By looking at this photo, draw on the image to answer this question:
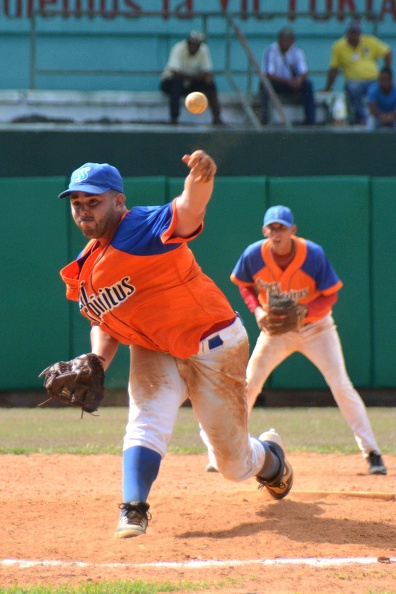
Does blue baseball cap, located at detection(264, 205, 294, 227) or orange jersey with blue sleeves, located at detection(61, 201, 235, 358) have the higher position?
blue baseball cap, located at detection(264, 205, 294, 227)

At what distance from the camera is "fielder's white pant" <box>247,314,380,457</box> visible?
700 cm

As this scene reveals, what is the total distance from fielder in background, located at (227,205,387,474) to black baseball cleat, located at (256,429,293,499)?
1507 mm

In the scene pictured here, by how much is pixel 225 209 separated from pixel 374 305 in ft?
6.51

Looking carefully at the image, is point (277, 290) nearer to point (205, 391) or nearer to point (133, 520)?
point (205, 391)

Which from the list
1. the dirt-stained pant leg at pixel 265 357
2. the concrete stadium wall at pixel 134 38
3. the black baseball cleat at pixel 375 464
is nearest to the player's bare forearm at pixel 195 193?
the dirt-stained pant leg at pixel 265 357

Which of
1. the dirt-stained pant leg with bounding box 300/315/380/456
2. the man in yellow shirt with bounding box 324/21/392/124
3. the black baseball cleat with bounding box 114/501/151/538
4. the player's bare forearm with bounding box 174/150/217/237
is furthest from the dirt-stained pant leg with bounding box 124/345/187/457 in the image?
the man in yellow shirt with bounding box 324/21/392/124

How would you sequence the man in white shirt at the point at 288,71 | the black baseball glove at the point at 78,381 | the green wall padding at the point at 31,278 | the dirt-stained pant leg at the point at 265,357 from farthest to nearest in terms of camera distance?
the man in white shirt at the point at 288,71 → the green wall padding at the point at 31,278 → the dirt-stained pant leg at the point at 265,357 → the black baseball glove at the point at 78,381

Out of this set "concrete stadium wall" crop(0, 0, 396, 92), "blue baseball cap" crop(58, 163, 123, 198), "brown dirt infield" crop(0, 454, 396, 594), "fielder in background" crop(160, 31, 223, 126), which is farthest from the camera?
"concrete stadium wall" crop(0, 0, 396, 92)

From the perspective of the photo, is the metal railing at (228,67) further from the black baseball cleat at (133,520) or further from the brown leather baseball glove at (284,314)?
the black baseball cleat at (133,520)

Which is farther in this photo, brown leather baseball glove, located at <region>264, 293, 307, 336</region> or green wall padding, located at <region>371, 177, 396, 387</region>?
green wall padding, located at <region>371, 177, 396, 387</region>

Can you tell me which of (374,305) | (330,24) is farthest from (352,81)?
(374,305)

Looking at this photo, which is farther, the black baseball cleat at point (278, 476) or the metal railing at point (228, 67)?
the metal railing at point (228, 67)

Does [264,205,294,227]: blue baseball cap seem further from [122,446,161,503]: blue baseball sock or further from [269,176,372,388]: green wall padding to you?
[269,176,372,388]: green wall padding

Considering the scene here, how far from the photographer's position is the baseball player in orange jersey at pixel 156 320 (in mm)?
4371
